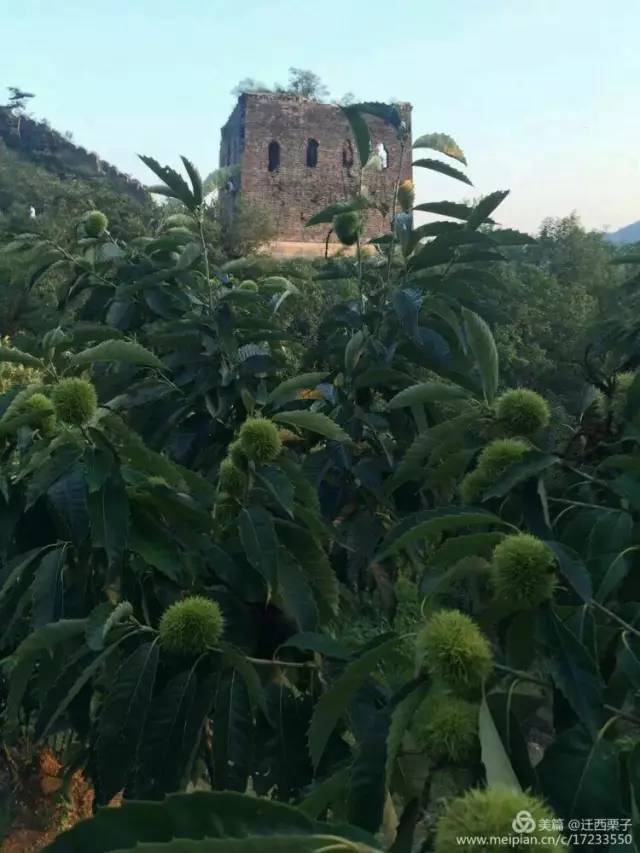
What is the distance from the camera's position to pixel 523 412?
112 centimetres

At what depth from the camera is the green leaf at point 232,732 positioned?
1.05 metres

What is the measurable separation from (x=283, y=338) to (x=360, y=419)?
0.91ft

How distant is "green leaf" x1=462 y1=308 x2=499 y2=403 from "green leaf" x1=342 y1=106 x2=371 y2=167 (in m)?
0.77

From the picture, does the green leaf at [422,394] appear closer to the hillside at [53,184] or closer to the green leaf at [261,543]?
the green leaf at [261,543]

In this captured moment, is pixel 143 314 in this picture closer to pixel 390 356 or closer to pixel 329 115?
pixel 390 356

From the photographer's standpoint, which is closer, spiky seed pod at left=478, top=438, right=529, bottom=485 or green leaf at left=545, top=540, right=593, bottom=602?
green leaf at left=545, top=540, right=593, bottom=602

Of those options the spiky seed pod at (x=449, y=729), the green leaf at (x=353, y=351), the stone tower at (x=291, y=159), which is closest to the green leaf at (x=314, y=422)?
the green leaf at (x=353, y=351)

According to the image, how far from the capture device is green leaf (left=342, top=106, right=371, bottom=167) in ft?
5.86

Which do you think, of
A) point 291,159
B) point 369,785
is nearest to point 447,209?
point 369,785

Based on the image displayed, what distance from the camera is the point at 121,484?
1.14m

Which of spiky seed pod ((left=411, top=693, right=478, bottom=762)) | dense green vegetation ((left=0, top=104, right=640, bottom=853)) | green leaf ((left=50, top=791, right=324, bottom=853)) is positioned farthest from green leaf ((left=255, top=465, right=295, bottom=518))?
green leaf ((left=50, top=791, right=324, bottom=853))

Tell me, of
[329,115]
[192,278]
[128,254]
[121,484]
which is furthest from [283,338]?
[329,115]

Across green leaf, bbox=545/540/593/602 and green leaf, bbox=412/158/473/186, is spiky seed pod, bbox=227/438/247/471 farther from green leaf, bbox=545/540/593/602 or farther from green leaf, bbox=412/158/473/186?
green leaf, bbox=412/158/473/186

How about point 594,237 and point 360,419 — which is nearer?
point 360,419
